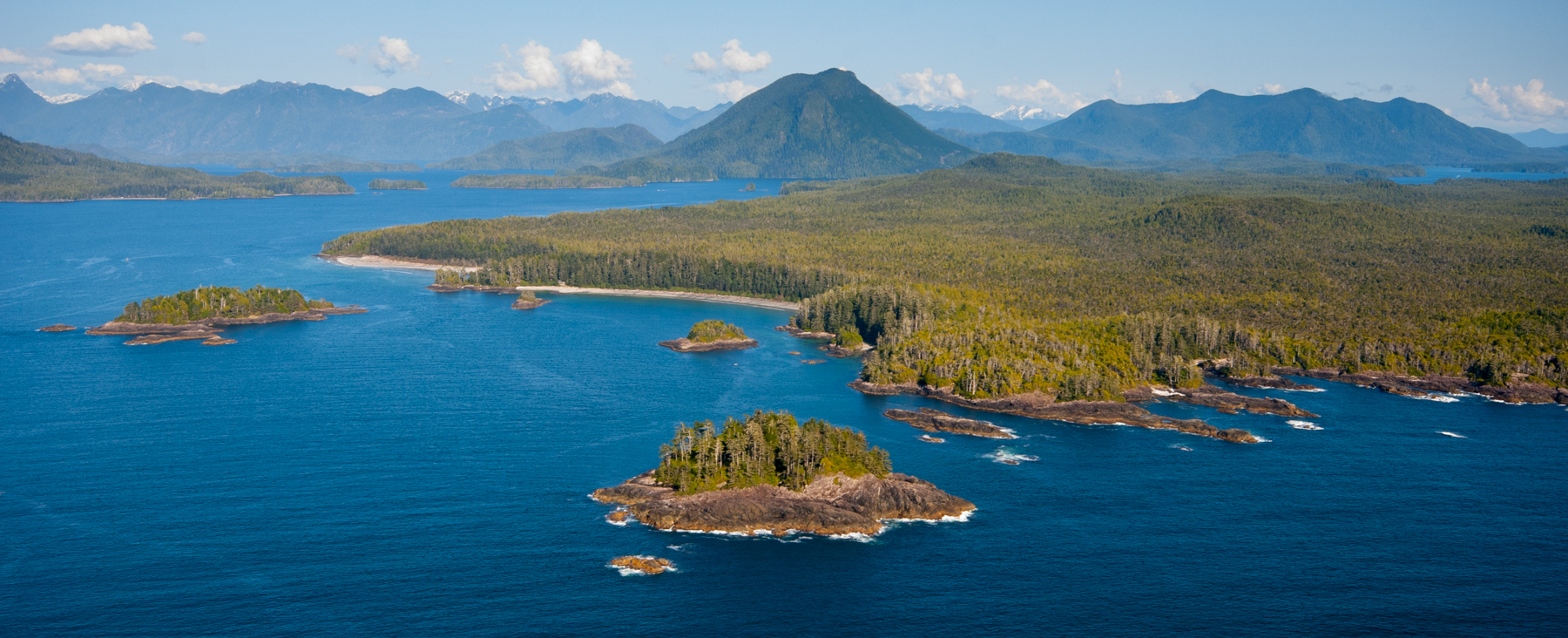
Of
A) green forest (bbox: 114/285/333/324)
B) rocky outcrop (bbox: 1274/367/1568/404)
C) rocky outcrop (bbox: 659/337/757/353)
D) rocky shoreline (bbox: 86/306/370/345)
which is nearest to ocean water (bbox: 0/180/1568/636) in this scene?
rocky outcrop (bbox: 1274/367/1568/404)

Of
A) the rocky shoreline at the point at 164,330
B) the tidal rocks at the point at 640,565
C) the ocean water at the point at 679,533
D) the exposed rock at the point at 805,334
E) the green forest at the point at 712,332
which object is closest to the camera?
the ocean water at the point at 679,533

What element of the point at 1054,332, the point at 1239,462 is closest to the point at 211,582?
the point at 1239,462

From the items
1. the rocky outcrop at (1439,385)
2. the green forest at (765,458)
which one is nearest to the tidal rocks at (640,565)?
the green forest at (765,458)

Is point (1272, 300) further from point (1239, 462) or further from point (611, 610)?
point (611, 610)

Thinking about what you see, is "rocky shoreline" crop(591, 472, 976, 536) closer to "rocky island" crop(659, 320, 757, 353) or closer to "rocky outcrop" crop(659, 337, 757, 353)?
"rocky outcrop" crop(659, 337, 757, 353)

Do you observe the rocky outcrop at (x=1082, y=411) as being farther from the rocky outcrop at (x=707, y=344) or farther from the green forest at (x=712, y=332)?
the green forest at (x=712, y=332)
